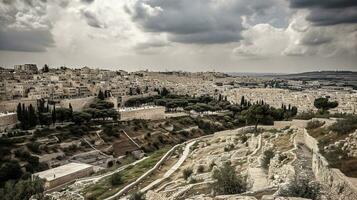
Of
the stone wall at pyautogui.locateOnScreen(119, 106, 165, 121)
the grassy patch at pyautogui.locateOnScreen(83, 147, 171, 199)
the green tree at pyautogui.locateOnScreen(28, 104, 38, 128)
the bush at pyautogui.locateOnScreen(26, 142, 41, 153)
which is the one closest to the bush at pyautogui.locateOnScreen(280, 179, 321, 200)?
the grassy patch at pyautogui.locateOnScreen(83, 147, 171, 199)

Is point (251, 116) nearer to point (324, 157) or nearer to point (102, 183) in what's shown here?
point (102, 183)

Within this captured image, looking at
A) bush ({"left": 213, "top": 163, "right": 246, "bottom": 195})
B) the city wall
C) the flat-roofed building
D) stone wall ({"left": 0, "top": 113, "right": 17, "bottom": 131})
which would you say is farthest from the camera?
stone wall ({"left": 0, "top": 113, "right": 17, "bottom": 131})

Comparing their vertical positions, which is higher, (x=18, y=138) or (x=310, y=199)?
(x=310, y=199)

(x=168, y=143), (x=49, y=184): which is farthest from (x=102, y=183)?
(x=168, y=143)

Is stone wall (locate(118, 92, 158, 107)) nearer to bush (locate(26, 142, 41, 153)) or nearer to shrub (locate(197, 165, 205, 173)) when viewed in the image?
bush (locate(26, 142, 41, 153))

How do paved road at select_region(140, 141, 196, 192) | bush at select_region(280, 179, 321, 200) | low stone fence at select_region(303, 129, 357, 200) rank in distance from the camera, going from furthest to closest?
paved road at select_region(140, 141, 196, 192) → low stone fence at select_region(303, 129, 357, 200) → bush at select_region(280, 179, 321, 200)

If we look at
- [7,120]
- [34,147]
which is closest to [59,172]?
[34,147]
